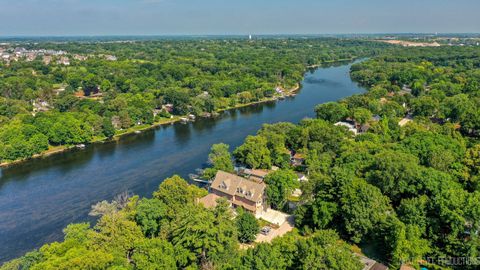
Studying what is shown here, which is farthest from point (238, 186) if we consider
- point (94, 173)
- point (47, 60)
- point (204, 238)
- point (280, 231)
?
point (47, 60)

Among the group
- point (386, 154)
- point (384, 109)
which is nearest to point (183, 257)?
point (386, 154)

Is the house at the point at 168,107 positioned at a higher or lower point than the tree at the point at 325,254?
lower

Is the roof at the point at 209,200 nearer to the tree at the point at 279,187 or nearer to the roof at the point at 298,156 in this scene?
the tree at the point at 279,187

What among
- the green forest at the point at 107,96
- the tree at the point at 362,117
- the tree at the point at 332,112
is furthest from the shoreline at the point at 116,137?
the tree at the point at 362,117

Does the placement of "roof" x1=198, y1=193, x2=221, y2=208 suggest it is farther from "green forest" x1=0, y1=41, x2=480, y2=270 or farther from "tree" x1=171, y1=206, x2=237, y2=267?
"tree" x1=171, y1=206, x2=237, y2=267

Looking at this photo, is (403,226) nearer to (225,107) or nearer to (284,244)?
(284,244)

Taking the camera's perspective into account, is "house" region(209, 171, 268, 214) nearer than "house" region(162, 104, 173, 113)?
Yes

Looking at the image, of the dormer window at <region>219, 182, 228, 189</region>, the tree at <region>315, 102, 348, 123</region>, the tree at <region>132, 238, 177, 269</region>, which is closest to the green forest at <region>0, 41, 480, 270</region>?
the tree at <region>132, 238, 177, 269</region>

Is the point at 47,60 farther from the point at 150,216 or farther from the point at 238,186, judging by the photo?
the point at 150,216
